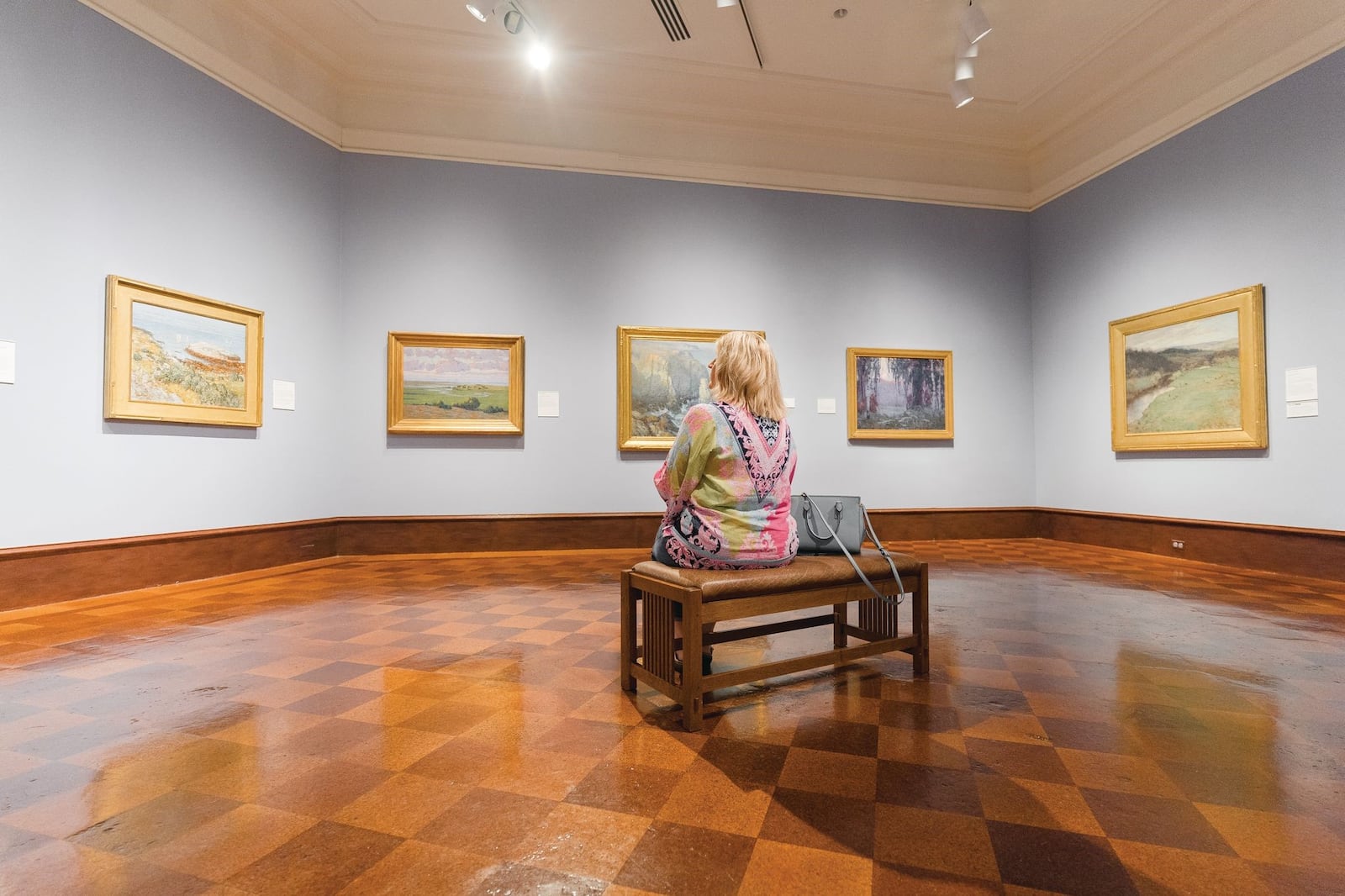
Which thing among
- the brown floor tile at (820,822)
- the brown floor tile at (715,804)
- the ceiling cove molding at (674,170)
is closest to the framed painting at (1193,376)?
the ceiling cove molding at (674,170)

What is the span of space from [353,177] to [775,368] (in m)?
7.07

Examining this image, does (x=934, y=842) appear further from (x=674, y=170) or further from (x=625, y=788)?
(x=674, y=170)

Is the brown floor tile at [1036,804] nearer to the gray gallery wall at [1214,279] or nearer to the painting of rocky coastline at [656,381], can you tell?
the gray gallery wall at [1214,279]

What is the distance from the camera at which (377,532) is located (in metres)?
7.96

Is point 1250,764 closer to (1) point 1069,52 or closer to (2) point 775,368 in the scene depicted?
(2) point 775,368

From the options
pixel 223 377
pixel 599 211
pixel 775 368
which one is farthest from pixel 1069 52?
pixel 223 377

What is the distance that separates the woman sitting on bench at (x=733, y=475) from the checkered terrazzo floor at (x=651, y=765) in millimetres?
684

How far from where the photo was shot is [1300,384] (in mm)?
6375

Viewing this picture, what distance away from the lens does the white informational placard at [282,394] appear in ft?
23.4

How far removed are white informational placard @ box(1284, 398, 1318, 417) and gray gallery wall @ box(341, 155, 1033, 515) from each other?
136 inches

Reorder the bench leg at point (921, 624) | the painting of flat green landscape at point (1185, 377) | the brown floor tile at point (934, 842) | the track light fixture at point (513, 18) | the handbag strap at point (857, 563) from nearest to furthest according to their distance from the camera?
the brown floor tile at point (934, 842) < the handbag strap at point (857, 563) < the bench leg at point (921, 624) < the track light fixture at point (513, 18) < the painting of flat green landscape at point (1185, 377)

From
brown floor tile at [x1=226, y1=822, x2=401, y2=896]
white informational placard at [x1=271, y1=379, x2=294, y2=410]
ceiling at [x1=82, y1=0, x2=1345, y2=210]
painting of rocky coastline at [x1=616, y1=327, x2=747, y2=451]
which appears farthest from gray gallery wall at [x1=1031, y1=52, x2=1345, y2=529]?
white informational placard at [x1=271, y1=379, x2=294, y2=410]

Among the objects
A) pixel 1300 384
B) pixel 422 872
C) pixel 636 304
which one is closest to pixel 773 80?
pixel 636 304

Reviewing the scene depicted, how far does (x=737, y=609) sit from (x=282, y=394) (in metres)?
6.43
